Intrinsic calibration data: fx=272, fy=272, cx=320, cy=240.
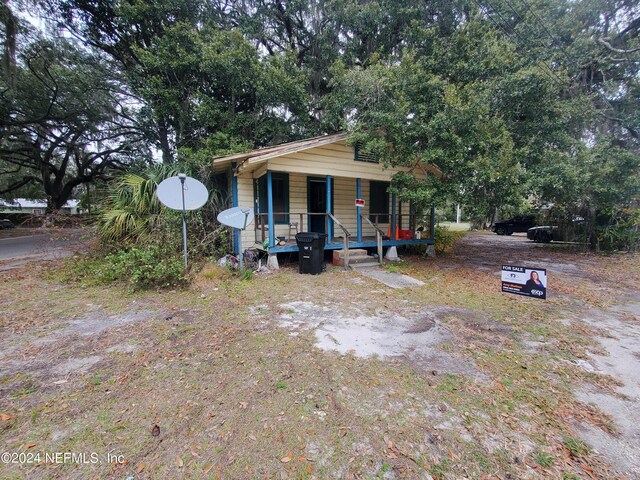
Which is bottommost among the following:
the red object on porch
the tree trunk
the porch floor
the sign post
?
the porch floor

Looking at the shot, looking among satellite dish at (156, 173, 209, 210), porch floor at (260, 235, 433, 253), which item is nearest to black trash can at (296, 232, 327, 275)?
porch floor at (260, 235, 433, 253)

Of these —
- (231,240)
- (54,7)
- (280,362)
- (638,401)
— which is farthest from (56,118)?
(638,401)

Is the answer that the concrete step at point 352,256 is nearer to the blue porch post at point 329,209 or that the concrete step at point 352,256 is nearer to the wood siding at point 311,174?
the blue porch post at point 329,209

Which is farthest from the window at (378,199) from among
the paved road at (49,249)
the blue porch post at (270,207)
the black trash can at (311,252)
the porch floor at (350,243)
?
the paved road at (49,249)

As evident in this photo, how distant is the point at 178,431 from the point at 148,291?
410cm

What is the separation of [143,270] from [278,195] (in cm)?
470

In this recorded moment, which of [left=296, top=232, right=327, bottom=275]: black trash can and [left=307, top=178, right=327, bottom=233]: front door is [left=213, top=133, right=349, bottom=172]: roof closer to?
[left=307, top=178, right=327, bottom=233]: front door

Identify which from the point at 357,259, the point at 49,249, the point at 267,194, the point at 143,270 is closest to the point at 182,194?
the point at 143,270

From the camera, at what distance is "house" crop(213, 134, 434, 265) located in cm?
762

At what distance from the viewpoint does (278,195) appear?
909 centimetres

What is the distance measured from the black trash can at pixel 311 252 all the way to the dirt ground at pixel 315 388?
210 centimetres

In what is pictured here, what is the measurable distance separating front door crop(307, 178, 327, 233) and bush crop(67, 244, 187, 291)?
4.89m

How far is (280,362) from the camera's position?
9.90ft

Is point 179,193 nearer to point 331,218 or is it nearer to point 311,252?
point 311,252
